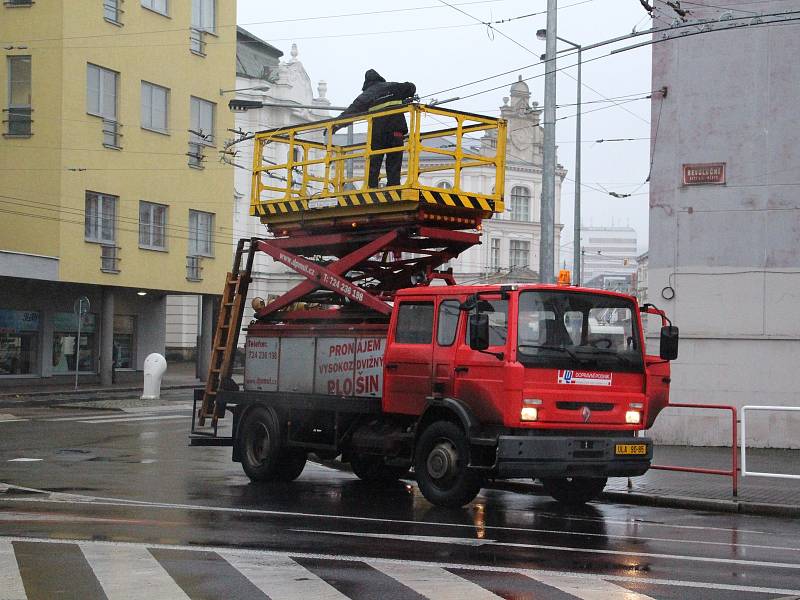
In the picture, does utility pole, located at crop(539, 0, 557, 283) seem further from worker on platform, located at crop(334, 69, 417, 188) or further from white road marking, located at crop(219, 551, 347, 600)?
white road marking, located at crop(219, 551, 347, 600)

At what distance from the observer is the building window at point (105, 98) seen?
3859cm

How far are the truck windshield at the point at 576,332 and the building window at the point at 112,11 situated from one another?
30.0 m

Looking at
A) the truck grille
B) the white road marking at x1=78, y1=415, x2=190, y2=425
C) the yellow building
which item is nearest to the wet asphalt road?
the truck grille

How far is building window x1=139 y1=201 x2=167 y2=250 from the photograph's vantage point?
41.3 meters

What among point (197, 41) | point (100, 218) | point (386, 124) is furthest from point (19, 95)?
point (386, 124)

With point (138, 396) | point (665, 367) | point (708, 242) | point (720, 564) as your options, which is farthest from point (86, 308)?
point (720, 564)

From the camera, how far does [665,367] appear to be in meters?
13.7

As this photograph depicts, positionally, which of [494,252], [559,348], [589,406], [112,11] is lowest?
[589,406]

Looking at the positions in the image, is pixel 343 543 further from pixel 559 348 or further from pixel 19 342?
pixel 19 342

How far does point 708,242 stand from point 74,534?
43.1 ft

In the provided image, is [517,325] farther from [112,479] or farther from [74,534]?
[112,479]

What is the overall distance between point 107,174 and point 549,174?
2259cm

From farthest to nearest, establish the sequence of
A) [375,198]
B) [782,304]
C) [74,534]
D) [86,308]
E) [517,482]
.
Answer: [86,308] < [782,304] < [517,482] < [375,198] < [74,534]

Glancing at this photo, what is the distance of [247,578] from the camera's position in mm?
8453
